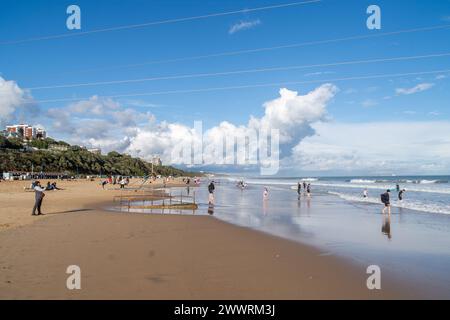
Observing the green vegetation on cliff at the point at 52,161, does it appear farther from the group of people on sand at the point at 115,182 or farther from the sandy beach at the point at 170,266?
the sandy beach at the point at 170,266

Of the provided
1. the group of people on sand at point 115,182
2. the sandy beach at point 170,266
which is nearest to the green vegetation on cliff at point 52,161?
the group of people on sand at point 115,182

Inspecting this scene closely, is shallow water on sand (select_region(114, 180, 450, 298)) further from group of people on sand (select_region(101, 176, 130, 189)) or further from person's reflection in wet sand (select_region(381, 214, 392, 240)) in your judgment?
group of people on sand (select_region(101, 176, 130, 189))

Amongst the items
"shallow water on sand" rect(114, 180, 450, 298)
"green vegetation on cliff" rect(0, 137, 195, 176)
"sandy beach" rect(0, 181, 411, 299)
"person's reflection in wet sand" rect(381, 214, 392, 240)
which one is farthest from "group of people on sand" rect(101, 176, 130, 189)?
"person's reflection in wet sand" rect(381, 214, 392, 240)

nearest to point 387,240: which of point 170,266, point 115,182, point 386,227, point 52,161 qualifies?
point 386,227

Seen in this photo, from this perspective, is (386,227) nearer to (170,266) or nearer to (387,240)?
(387,240)

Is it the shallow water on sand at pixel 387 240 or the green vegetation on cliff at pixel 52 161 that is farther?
the green vegetation on cliff at pixel 52 161

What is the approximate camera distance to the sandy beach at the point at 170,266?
23.7ft

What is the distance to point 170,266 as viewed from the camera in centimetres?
906

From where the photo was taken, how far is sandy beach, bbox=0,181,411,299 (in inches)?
284

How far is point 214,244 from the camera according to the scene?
1224cm

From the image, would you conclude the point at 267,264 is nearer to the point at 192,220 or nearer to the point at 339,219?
the point at 192,220

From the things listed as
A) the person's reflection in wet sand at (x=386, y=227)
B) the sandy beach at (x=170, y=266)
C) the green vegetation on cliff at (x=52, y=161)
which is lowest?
the person's reflection in wet sand at (x=386, y=227)

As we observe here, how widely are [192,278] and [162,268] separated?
3.59 ft

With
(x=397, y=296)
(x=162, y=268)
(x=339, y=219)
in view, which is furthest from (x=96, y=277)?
(x=339, y=219)
